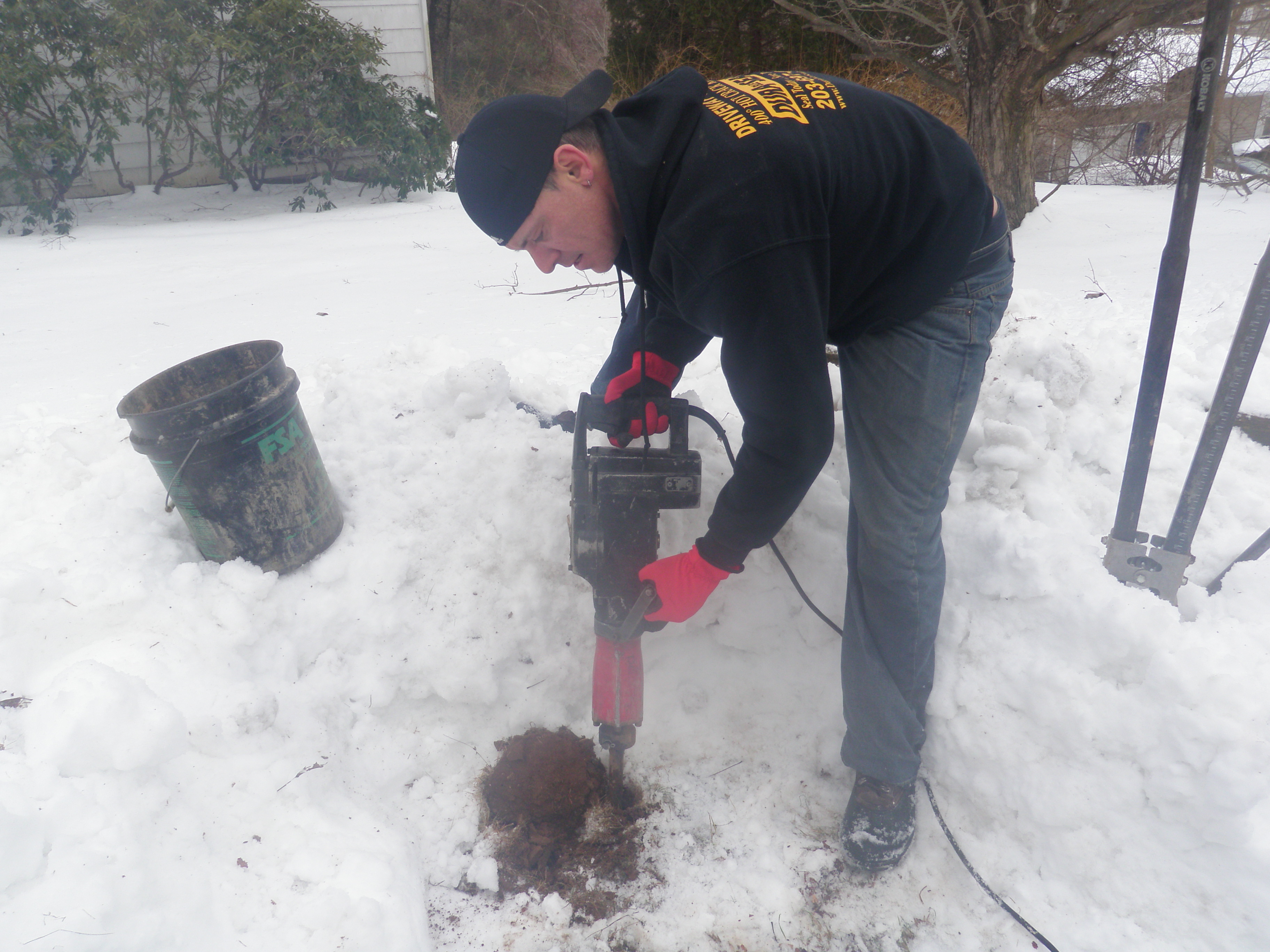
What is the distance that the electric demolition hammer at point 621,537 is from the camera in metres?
1.63

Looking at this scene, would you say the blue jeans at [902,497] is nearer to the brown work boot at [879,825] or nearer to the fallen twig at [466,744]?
the brown work boot at [879,825]

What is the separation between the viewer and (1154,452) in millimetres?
2139

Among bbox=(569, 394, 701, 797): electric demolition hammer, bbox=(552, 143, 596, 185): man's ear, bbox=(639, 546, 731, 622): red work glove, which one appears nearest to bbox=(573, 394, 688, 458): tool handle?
bbox=(569, 394, 701, 797): electric demolition hammer

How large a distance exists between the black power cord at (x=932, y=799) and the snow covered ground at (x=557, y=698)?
1.3 inches

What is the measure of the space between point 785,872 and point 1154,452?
5.63 feet

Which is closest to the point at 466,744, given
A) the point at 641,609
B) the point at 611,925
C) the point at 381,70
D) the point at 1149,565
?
the point at 611,925

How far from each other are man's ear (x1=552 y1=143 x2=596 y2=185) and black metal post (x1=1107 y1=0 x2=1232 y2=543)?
3.46 ft

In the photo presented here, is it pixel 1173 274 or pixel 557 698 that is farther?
pixel 557 698

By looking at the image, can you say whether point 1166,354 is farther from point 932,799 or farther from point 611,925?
point 611,925

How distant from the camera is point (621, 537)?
166cm

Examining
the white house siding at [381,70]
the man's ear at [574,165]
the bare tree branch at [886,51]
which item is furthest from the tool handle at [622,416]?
the white house siding at [381,70]

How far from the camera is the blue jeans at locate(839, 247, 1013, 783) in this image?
1377 millimetres

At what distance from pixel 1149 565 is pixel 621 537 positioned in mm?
1284

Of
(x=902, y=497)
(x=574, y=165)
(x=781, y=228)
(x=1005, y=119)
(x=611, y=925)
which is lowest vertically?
(x=611, y=925)
